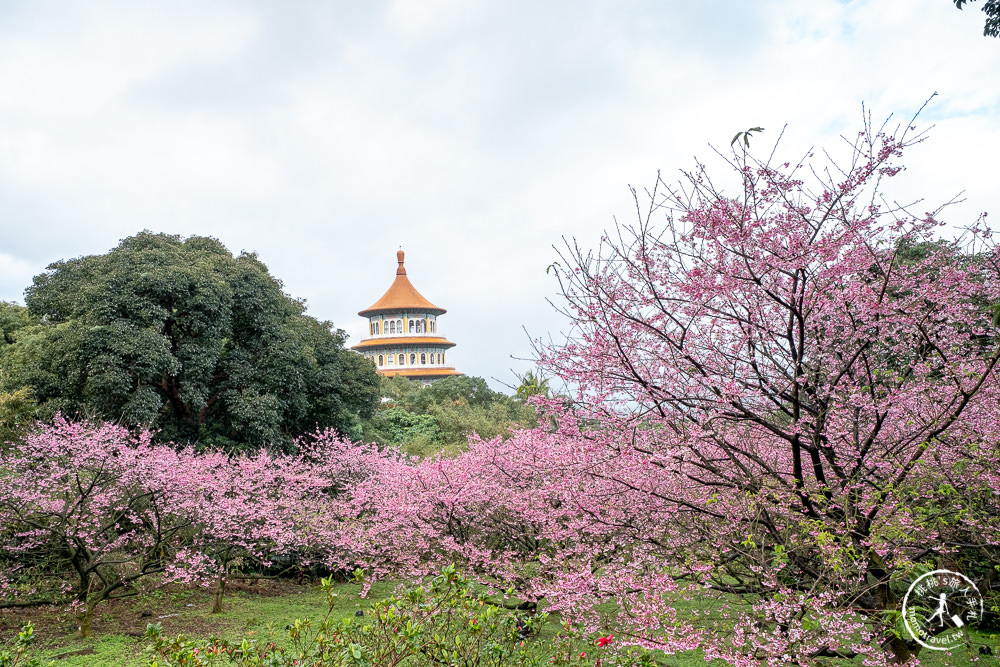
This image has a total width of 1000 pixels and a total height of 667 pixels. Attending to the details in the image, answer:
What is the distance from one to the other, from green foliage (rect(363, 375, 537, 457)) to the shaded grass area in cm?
592

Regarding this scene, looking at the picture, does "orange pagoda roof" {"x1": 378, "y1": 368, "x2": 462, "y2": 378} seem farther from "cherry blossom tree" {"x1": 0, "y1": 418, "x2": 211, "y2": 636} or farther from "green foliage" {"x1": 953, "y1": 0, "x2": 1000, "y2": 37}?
"green foliage" {"x1": 953, "y1": 0, "x2": 1000, "y2": 37}

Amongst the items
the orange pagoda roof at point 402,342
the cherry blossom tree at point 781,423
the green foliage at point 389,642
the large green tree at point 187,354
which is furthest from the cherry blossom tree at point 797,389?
the orange pagoda roof at point 402,342

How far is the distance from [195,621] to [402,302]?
134ft

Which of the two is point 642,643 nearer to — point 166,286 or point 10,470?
point 10,470

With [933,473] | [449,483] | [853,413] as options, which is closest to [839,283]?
[853,413]

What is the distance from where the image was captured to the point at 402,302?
49.8m

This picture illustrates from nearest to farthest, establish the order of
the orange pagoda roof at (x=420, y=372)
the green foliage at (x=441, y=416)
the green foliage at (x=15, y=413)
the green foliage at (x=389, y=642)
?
the green foliage at (x=389, y=642)
the green foliage at (x=15, y=413)
the green foliage at (x=441, y=416)
the orange pagoda roof at (x=420, y=372)

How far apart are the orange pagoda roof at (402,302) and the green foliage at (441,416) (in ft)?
43.6

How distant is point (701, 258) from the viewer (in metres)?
4.64

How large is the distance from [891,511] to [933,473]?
0.43 m

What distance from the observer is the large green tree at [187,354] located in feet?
44.1

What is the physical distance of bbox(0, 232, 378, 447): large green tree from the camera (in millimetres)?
13445

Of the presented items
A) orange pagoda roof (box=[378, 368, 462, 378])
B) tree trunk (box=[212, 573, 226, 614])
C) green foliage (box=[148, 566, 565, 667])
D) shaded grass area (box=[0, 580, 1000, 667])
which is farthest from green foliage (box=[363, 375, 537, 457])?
green foliage (box=[148, 566, 565, 667])

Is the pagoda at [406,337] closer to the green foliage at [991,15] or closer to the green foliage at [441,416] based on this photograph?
the green foliage at [441,416]
